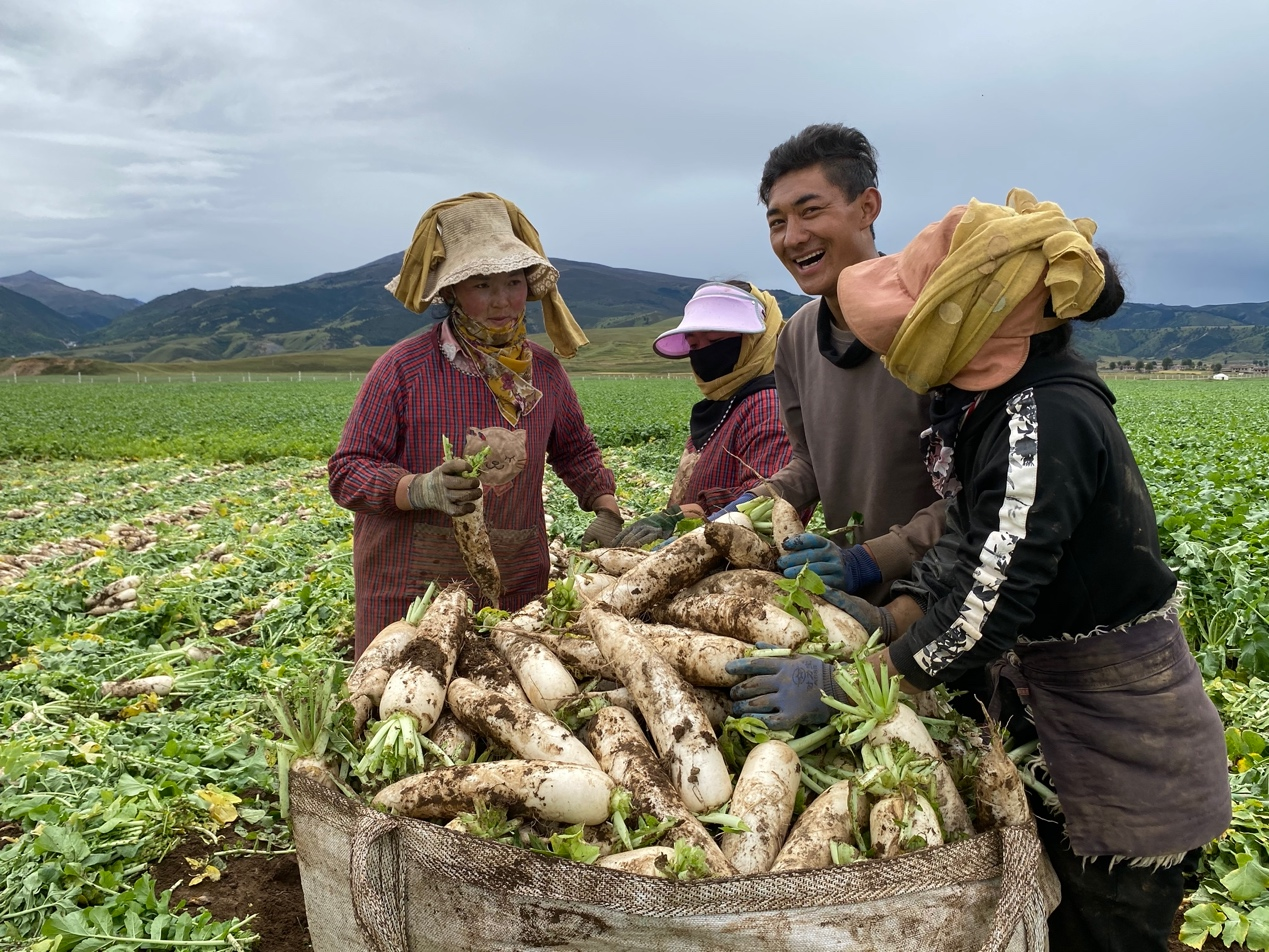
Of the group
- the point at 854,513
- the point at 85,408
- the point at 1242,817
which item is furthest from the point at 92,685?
the point at 85,408

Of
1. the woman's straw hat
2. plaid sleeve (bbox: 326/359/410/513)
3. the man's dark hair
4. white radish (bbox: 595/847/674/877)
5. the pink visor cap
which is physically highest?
the man's dark hair

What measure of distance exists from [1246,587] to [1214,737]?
3539mm

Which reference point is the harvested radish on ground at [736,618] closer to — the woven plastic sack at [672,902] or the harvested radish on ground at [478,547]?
the woven plastic sack at [672,902]

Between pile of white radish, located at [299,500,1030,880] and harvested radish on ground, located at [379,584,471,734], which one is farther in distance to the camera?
harvested radish on ground, located at [379,584,471,734]

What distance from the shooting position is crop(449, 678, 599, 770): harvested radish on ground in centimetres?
218

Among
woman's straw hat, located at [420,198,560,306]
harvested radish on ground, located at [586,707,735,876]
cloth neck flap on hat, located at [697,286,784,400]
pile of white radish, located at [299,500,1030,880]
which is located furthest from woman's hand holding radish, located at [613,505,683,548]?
harvested radish on ground, located at [586,707,735,876]

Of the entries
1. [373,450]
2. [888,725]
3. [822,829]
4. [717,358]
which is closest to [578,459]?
[717,358]

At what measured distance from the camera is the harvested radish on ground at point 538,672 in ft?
7.97

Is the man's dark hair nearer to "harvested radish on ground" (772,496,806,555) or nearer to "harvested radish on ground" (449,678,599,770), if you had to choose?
"harvested radish on ground" (772,496,806,555)

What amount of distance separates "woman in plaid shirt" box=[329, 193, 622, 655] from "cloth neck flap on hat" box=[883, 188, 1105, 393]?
6.41ft

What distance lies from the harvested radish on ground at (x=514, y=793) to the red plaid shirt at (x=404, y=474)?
62.6 inches

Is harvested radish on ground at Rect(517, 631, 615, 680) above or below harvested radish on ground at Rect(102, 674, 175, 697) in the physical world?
above

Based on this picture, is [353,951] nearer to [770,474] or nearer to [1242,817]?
[770,474]

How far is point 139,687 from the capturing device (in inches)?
184
